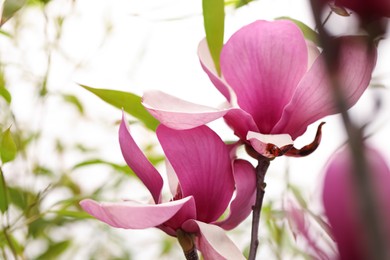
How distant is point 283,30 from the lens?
27 centimetres

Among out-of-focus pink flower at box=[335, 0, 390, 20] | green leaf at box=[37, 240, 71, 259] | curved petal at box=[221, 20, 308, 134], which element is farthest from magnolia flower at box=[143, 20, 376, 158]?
green leaf at box=[37, 240, 71, 259]

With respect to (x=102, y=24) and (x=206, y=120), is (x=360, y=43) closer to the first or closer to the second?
(x=206, y=120)

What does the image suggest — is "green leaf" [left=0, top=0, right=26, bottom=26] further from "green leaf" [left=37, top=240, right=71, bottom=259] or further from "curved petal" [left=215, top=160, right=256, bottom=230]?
"green leaf" [left=37, top=240, right=71, bottom=259]

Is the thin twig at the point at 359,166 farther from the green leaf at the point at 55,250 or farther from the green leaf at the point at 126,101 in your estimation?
the green leaf at the point at 55,250

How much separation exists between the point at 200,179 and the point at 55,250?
45 centimetres

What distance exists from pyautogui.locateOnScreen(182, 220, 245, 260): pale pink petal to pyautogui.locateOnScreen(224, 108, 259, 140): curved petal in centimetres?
4

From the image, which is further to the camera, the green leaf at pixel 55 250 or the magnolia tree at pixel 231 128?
the green leaf at pixel 55 250

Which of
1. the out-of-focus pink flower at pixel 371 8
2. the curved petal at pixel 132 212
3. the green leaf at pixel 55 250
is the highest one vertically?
the out-of-focus pink flower at pixel 371 8

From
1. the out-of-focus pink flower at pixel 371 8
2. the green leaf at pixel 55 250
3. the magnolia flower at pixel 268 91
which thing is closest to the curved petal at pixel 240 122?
the magnolia flower at pixel 268 91

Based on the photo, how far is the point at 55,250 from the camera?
2.24 ft

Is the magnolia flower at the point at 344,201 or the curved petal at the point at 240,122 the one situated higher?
the magnolia flower at the point at 344,201

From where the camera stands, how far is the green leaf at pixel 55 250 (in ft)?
2.21

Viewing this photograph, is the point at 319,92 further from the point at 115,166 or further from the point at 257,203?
the point at 115,166

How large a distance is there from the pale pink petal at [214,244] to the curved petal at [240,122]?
0.14 feet
